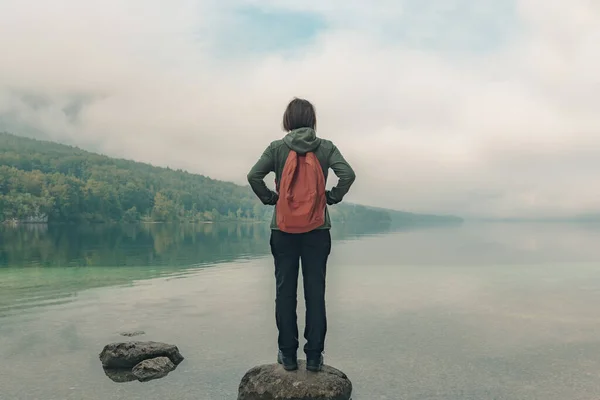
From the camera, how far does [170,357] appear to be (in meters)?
9.66

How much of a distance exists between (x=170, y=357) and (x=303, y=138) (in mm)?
5027

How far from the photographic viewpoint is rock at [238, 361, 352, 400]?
24.0 ft

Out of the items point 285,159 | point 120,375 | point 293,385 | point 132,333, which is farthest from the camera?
point 132,333

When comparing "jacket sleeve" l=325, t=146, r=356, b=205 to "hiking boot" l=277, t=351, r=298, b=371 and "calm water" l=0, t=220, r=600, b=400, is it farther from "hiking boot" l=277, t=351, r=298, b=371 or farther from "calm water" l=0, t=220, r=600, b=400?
"calm water" l=0, t=220, r=600, b=400

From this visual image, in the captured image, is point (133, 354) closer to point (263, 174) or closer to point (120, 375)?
point (120, 375)

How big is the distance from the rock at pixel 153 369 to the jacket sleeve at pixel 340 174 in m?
4.27

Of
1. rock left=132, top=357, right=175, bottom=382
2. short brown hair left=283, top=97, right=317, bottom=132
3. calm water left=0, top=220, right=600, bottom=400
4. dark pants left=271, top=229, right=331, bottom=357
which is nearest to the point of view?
dark pants left=271, top=229, right=331, bottom=357

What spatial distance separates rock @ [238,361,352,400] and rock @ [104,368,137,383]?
216cm

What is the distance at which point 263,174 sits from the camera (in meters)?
7.71

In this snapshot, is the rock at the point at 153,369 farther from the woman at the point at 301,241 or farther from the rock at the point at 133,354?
the woman at the point at 301,241

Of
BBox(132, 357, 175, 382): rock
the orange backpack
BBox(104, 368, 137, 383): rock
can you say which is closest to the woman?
the orange backpack

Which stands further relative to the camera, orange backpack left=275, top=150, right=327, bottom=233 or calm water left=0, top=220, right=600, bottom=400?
calm water left=0, top=220, right=600, bottom=400

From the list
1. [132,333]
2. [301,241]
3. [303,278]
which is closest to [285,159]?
[301,241]

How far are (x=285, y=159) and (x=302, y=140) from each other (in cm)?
39
